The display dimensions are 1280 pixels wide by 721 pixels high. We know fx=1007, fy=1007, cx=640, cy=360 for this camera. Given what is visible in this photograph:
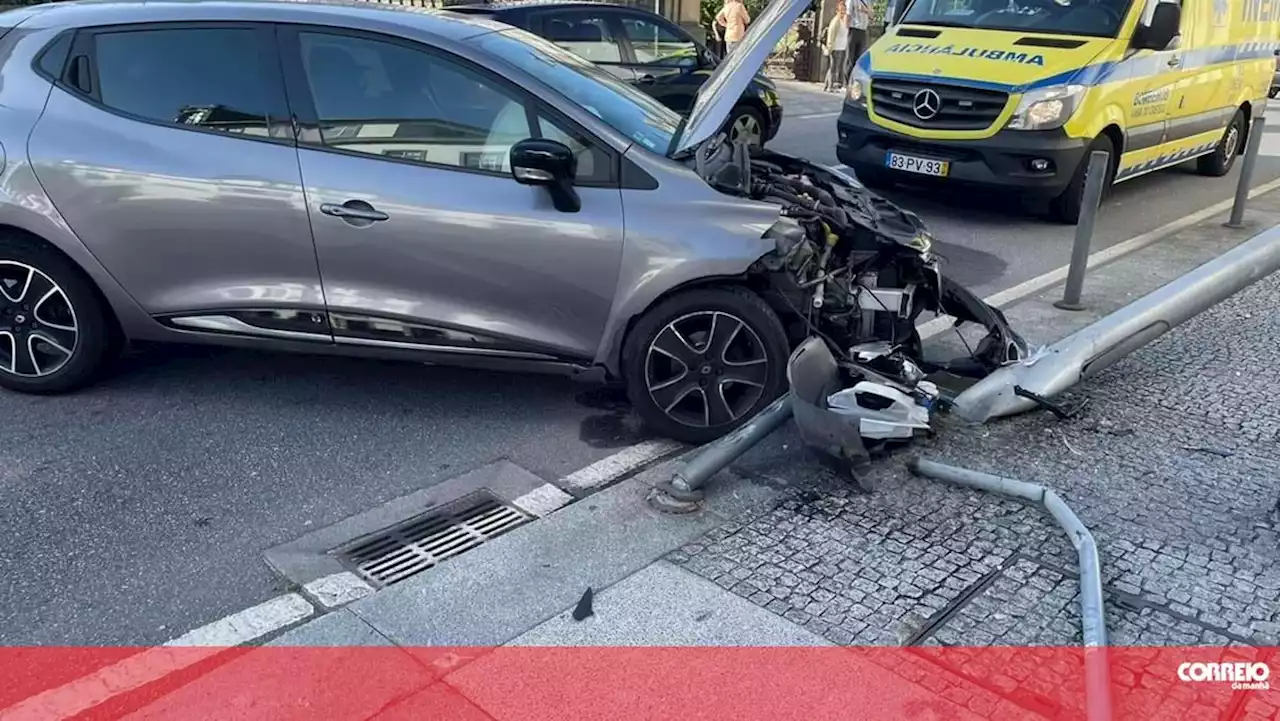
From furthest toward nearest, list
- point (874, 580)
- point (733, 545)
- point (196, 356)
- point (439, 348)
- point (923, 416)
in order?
point (196, 356) < point (439, 348) < point (923, 416) < point (733, 545) < point (874, 580)

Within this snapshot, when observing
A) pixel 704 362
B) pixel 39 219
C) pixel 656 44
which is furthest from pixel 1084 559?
pixel 656 44

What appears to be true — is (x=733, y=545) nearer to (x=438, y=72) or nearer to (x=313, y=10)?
(x=438, y=72)

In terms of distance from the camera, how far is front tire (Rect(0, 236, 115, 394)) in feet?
14.2

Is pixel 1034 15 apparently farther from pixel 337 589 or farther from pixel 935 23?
pixel 337 589

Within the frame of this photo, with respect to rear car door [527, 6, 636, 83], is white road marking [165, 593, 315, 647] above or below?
below

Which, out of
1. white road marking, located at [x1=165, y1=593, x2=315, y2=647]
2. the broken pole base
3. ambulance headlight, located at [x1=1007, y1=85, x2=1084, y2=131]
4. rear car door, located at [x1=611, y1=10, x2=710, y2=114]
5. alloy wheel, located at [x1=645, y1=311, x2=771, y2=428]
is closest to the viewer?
white road marking, located at [x1=165, y1=593, x2=315, y2=647]

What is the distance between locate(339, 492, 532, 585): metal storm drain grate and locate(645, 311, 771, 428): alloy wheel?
856 millimetres

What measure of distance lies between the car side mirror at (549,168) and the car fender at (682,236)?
229 mm

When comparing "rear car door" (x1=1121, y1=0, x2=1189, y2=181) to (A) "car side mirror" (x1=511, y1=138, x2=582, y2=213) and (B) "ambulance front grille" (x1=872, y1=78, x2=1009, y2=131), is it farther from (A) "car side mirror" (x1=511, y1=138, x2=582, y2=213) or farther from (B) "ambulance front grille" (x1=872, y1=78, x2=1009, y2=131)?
(A) "car side mirror" (x1=511, y1=138, x2=582, y2=213)

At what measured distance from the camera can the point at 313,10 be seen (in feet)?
13.9

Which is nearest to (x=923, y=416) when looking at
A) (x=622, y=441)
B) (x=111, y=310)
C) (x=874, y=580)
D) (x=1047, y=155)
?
(x=874, y=580)

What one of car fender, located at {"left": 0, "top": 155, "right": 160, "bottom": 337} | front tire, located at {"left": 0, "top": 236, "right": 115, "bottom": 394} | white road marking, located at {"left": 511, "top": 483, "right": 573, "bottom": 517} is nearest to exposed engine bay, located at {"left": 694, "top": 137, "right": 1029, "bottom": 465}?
white road marking, located at {"left": 511, "top": 483, "right": 573, "bottom": 517}

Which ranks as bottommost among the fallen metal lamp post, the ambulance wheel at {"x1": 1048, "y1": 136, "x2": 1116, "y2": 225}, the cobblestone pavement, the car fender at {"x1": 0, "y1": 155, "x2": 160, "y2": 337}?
the cobblestone pavement

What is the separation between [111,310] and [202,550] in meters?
1.61
